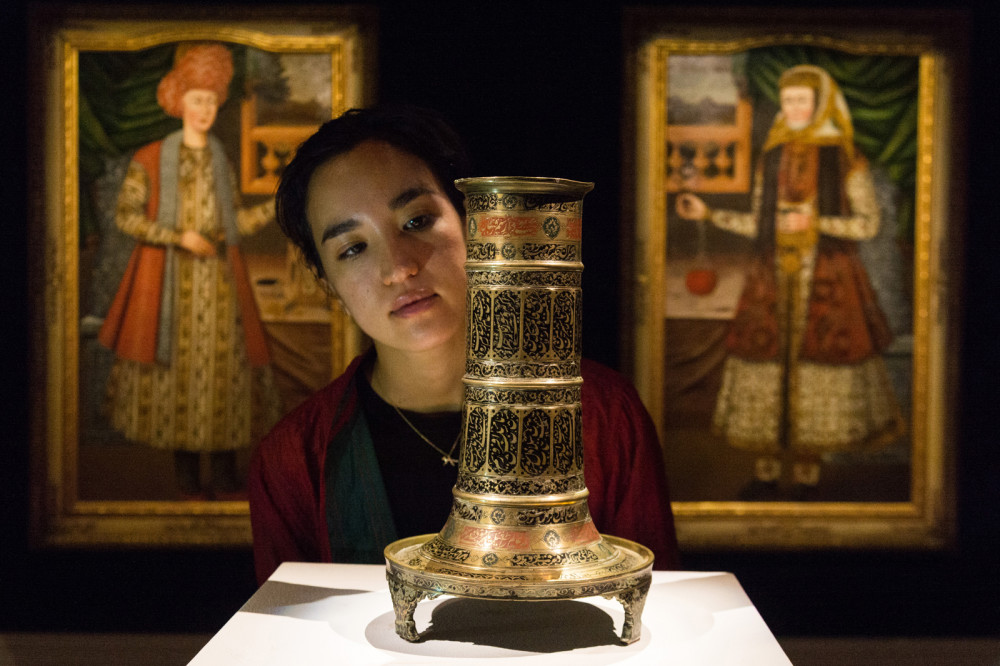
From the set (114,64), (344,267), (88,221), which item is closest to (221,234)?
(88,221)

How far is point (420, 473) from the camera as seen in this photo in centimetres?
252

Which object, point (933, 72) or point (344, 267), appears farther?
point (933, 72)

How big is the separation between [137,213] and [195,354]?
51 centimetres

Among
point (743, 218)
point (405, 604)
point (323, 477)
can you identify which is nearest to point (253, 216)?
point (323, 477)

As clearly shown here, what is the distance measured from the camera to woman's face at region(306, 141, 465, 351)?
2.29 metres

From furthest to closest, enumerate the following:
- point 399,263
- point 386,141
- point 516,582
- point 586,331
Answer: point 586,331
point 386,141
point 399,263
point 516,582

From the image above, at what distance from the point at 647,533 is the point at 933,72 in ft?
6.59

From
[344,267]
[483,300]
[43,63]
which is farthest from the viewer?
[43,63]

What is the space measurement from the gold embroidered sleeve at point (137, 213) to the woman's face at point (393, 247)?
1262 millimetres

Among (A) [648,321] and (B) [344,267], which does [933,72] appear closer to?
(A) [648,321]

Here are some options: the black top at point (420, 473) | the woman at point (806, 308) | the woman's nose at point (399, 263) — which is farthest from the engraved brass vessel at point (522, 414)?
the woman at point (806, 308)

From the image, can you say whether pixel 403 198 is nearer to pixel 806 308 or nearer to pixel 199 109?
pixel 199 109

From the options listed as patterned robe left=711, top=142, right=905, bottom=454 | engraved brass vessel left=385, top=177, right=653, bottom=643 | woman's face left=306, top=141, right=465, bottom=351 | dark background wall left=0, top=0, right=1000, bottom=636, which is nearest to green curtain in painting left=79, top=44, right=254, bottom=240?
dark background wall left=0, top=0, right=1000, bottom=636

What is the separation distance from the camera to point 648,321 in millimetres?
3418
